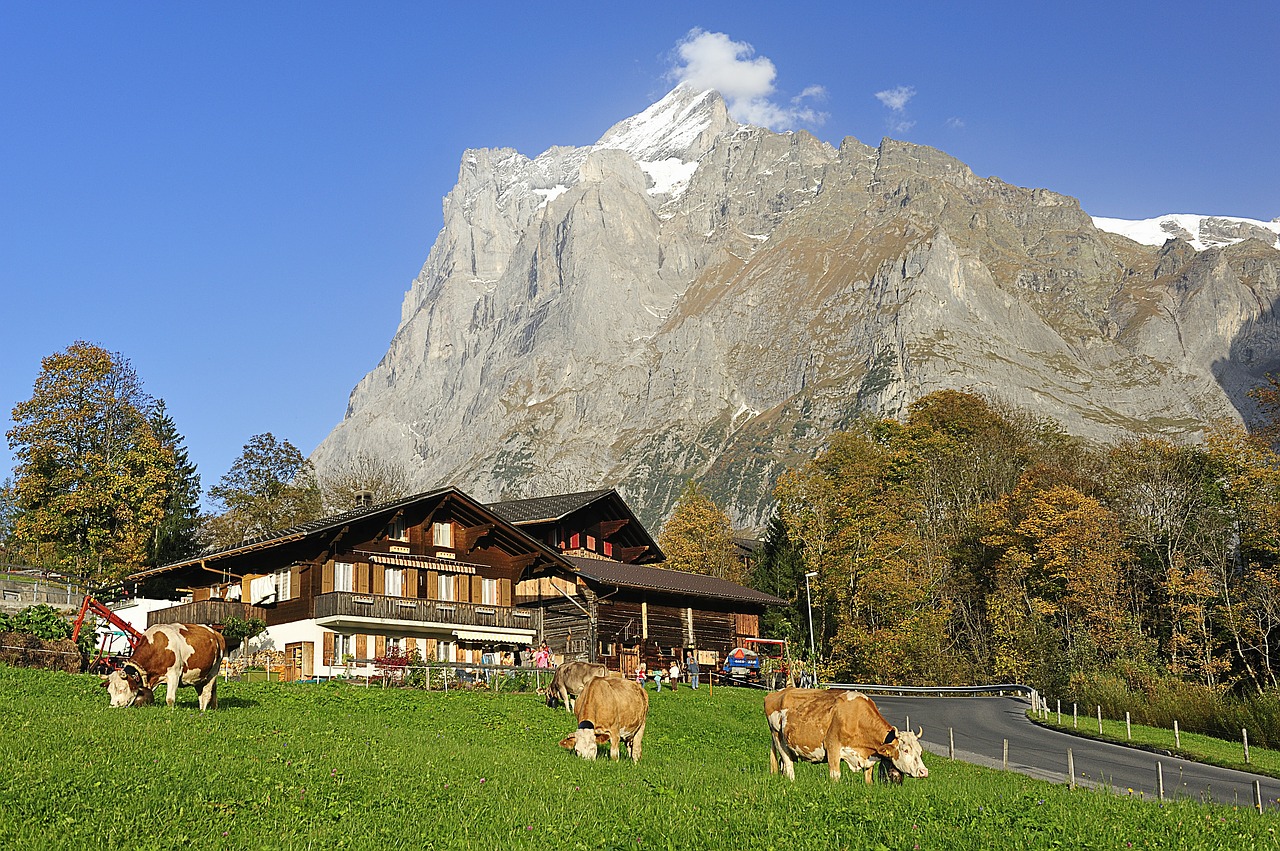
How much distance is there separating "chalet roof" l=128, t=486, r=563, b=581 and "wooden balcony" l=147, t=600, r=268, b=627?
2175 millimetres

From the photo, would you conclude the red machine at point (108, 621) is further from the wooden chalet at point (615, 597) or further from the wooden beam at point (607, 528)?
the wooden beam at point (607, 528)

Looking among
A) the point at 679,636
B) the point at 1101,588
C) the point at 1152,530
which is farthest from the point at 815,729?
the point at 1152,530

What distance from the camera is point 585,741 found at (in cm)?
2120

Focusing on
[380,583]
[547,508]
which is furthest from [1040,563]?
[380,583]

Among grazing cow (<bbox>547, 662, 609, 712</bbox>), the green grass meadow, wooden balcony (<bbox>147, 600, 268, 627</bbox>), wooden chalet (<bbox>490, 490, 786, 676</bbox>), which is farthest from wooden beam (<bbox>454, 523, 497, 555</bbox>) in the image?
the green grass meadow

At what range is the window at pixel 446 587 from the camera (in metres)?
55.4

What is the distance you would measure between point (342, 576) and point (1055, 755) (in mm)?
32426

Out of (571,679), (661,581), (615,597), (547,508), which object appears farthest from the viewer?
(547,508)

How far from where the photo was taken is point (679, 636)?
2461 inches

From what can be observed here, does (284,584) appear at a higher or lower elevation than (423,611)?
higher

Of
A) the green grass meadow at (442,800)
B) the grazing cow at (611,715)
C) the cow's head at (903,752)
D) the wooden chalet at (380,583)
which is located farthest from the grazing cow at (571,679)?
the wooden chalet at (380,583)

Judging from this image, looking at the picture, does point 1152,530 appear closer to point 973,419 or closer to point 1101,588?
point 1101,588

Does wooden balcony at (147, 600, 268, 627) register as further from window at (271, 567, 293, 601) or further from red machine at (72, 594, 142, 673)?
red machine at (72, 594, 142, 673)

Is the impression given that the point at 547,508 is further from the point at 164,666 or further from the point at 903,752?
the point at 903,752
